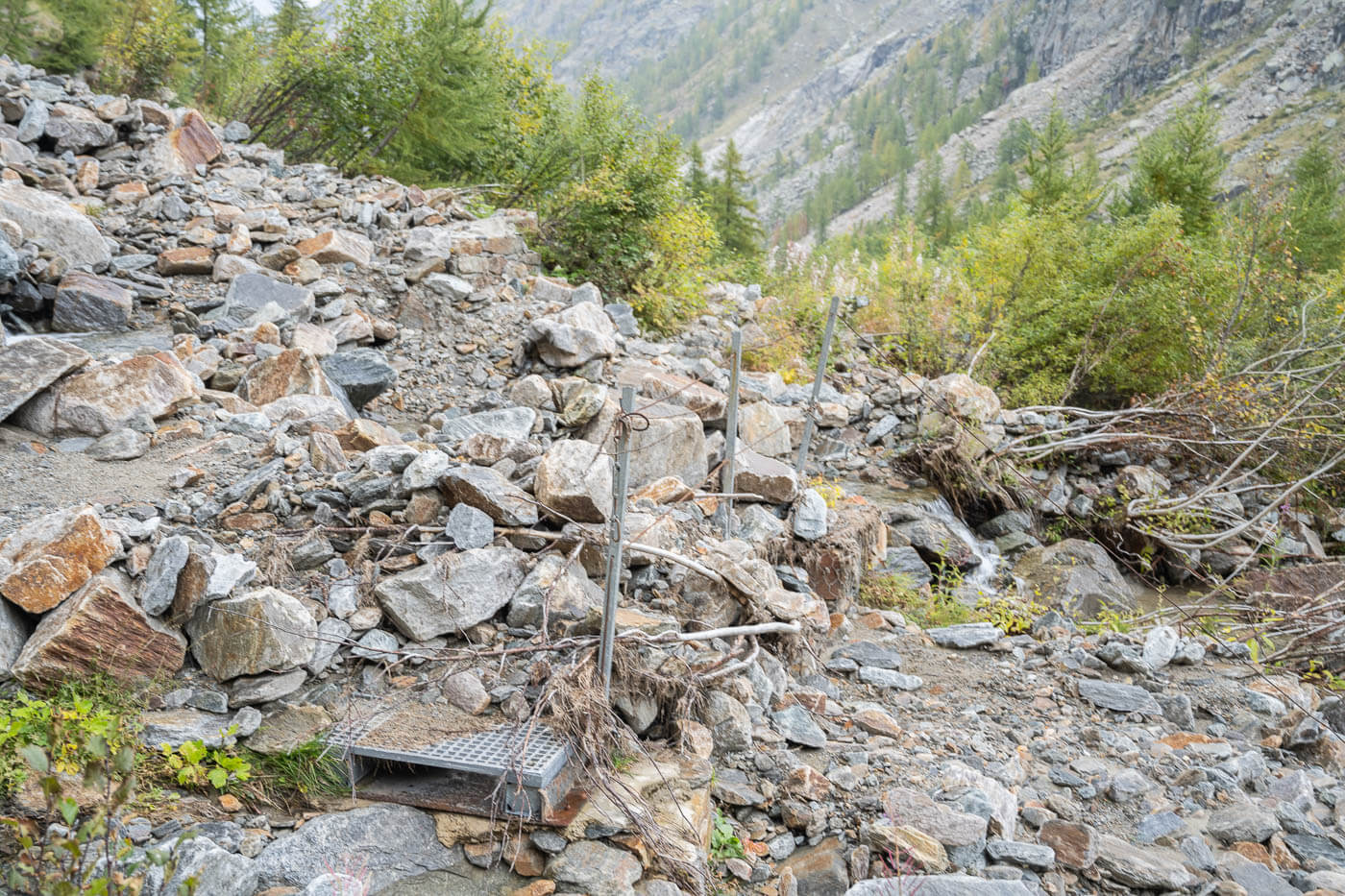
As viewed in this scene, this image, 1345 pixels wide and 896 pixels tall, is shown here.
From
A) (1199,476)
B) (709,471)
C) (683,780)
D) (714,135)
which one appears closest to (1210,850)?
(683,780)

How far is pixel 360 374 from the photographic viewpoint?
552cm

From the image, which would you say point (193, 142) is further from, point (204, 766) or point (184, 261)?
point (204, 766)

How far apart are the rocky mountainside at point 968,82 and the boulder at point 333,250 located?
9.17 meters

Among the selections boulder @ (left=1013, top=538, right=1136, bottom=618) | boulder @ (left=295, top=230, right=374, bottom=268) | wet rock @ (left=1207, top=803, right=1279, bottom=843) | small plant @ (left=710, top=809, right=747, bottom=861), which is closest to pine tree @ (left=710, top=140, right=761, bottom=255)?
boulder @ (left=295, top=230, right=374, bottom=268)

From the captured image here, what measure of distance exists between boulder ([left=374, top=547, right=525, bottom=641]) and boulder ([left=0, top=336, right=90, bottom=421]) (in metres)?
2.39

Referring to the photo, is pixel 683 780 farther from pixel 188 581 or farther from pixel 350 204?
pixel 350 204

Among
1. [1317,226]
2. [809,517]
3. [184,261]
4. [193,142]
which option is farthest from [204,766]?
[1317,226]

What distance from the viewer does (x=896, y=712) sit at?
3.94 meters

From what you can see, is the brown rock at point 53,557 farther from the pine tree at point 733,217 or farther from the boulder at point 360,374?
the pine tree at point 733,217

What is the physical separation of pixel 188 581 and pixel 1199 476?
8.83 m

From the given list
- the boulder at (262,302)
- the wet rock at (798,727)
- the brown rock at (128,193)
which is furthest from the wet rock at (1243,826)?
the brown rock at (128,193)

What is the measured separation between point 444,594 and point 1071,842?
2.55m

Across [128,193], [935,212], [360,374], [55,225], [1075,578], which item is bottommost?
[935,212]

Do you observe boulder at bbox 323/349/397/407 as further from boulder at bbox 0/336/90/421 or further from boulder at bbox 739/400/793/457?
boulder at bbox 739/400/793/457
